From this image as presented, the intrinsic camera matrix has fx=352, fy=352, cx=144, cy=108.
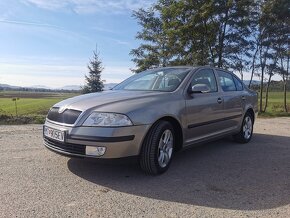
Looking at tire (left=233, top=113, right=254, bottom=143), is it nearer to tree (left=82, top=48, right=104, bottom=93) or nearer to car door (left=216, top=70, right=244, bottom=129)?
car door (left=216, top=70, right=244, bottom=129)

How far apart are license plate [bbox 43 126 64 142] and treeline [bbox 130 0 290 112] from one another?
12.3 m

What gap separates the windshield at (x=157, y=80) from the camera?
217 inches

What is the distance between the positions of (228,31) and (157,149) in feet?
43.0

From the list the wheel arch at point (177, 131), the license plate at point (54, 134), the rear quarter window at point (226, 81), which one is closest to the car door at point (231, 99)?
the rear quarter window at point (226, 81)

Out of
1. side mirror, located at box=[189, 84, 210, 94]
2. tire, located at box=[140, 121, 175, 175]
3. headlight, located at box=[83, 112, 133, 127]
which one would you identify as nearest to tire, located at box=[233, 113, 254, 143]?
side mirror, located at box=[189, 84, 210, 94]

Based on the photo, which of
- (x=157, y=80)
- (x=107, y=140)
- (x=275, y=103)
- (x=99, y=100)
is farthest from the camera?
(x=275, y=103)

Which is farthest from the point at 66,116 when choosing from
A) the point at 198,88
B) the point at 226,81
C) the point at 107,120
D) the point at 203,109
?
the point at 226,81

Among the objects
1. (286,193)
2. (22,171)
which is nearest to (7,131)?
(22,171)

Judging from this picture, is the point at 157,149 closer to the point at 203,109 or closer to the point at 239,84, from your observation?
the point at 203,109

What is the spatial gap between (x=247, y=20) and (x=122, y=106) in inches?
530

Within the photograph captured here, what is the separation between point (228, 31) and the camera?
16.5m

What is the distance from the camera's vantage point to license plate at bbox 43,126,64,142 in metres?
4.46

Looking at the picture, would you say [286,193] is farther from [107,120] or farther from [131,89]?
[131,89]

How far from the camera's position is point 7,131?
8484 mm
